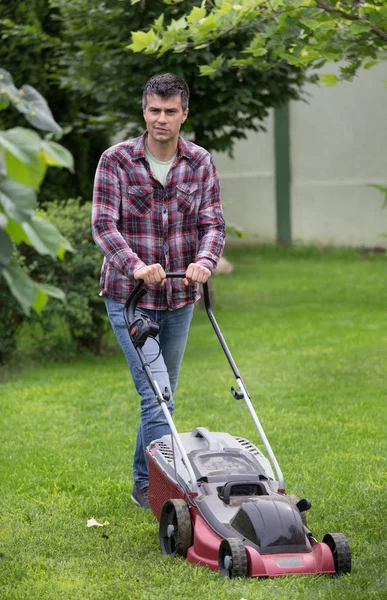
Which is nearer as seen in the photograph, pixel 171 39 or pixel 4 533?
pixel 4 533

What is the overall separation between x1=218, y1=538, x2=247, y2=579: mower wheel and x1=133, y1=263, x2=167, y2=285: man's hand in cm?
106

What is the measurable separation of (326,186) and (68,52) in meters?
7.65

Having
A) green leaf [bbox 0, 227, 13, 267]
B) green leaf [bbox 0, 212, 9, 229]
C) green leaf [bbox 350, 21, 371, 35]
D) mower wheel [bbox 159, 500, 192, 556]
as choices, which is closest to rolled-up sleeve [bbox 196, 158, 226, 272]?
mower wheel [bbox 159, 500, 192, 556]

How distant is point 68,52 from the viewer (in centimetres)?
1009

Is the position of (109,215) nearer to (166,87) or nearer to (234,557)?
(166,87)

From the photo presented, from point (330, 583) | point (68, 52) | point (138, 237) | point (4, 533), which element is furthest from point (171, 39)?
point (68, 52)

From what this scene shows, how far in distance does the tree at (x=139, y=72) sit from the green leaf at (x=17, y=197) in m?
7.10

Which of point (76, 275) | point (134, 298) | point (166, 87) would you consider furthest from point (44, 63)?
point (134, 298)

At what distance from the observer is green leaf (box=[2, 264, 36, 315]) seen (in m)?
2.01

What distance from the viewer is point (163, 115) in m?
4.32

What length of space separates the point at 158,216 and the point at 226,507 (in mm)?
1297

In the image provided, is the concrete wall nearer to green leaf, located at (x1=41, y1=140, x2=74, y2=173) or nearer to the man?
the man

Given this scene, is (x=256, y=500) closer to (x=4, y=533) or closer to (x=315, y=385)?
(x=4, y=533)

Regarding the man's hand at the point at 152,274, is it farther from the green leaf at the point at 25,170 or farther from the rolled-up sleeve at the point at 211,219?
the green leaf at the point at 25,170
